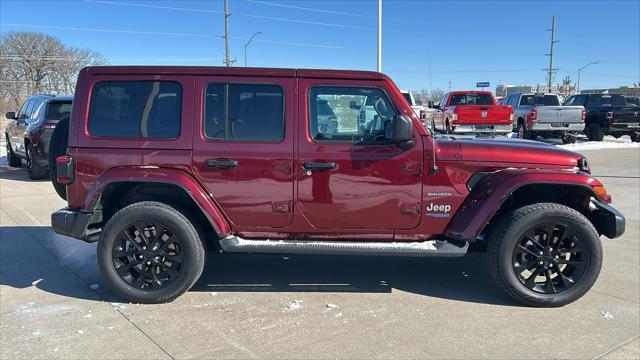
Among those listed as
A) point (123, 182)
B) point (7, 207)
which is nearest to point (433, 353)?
point (123, 182)

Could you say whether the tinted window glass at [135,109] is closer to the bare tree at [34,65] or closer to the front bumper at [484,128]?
the front bumper at [484,128]

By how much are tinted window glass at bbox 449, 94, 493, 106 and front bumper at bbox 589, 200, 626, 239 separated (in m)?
15.2

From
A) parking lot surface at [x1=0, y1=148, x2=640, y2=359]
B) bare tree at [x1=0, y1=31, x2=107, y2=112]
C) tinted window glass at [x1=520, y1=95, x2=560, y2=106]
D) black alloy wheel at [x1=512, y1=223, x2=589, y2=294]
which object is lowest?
parking lot surface at [x1=0, y1=148, x2=640, y2=359]

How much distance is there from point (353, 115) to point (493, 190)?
1276 millimetres

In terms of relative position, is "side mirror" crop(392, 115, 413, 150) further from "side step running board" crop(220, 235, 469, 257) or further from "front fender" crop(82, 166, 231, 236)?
"front fender" crop(82, 166, 231, 236)

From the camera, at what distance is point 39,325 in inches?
146

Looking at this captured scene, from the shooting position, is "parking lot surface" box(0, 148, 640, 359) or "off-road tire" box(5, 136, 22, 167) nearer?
"parking lot surface" box(0, 148, 640, 359)

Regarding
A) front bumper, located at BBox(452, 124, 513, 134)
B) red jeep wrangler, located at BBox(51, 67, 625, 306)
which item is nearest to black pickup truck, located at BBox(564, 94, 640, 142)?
front bumper, located at BBox(452, 124, 513, 134)

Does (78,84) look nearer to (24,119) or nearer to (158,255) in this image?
(158,255)

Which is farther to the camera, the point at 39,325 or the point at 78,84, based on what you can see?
the point at 78,84

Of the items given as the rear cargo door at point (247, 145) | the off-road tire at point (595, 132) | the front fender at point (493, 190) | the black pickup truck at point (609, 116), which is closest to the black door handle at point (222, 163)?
the rear cargo door at point (247, 145)

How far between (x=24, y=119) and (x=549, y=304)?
11.4 meters

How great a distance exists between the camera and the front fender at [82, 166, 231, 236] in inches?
158

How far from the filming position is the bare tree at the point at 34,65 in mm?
48531
